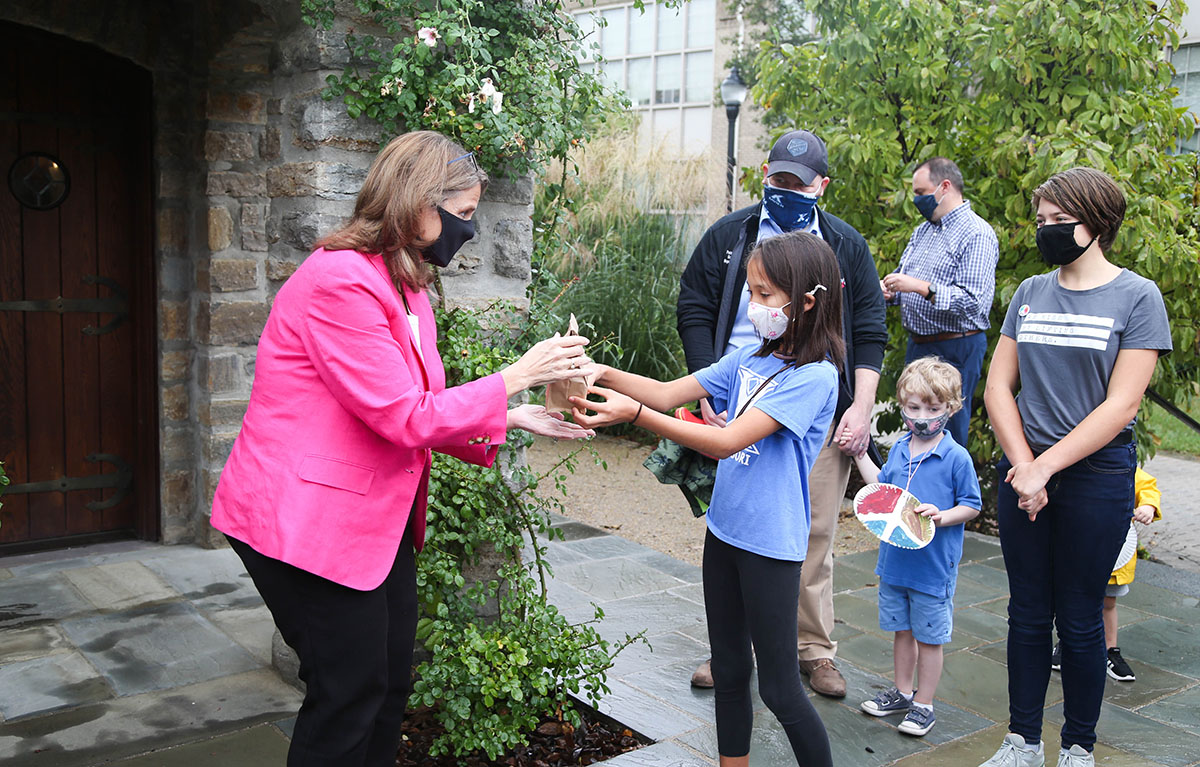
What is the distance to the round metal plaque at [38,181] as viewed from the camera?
4.75 meters

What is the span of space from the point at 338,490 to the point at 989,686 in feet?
9.34

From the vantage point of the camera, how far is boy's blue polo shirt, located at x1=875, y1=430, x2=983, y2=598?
11.4 feet

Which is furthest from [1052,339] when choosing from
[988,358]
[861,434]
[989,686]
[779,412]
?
[988,358]

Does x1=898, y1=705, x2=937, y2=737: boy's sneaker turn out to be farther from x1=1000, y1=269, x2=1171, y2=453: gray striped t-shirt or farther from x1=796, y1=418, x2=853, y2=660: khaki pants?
x1=1000, y1=269, x2=1171, y2=453: gray striped t-shirt

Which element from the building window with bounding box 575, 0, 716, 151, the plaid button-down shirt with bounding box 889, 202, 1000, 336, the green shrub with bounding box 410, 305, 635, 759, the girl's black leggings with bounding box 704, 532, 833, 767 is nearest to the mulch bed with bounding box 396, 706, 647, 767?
the green shrub with bounding box 410, 305, 635, 759

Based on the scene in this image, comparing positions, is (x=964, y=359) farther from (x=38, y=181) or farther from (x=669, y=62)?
(x=669, y=62)

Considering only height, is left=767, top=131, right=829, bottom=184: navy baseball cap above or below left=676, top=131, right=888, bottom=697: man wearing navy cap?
above

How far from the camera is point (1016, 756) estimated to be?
→ 3.18 meters

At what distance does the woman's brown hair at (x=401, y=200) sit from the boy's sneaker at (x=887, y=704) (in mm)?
2291

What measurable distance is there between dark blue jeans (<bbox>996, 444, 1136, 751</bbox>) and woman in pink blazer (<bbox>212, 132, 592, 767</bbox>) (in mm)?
1611

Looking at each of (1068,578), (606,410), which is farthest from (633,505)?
(606,410)

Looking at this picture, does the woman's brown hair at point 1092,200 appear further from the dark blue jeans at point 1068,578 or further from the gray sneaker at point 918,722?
the gray sneaker at point 918,722

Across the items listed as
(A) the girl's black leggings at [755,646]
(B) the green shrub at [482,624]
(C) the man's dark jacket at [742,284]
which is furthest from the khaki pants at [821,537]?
(A) the girl's black leggings at [755,646]

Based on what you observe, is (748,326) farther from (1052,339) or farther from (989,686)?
(989,686)
